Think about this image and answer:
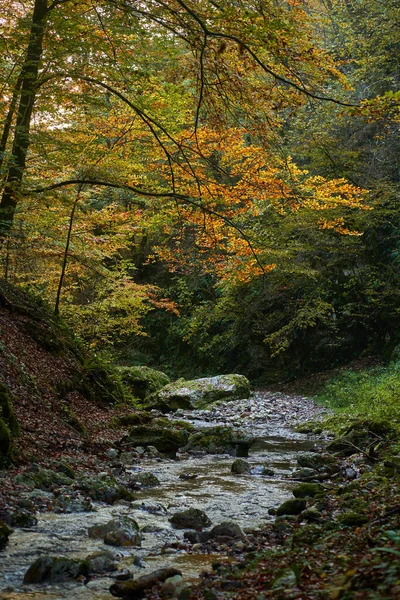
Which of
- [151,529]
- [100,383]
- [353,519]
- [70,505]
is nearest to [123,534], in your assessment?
[151,529]

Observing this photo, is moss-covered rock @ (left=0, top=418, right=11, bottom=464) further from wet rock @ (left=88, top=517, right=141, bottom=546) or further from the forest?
wet rock @ (left=88, top=517, right=141, bottom=546)

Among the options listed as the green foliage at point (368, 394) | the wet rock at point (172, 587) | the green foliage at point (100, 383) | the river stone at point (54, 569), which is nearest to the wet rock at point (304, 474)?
the green foliage at point (368, 394)

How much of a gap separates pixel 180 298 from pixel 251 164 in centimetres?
1006

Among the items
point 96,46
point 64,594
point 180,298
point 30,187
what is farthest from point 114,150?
point 180,298

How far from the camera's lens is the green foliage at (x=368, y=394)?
9.10 meters

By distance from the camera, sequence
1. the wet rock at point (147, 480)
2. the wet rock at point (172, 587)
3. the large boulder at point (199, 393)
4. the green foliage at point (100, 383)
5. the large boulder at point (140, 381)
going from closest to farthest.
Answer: the wet rock at point (172, 587) < the wet rock at point (147, 480) < the green foliage at point (100, 383) < the large boulder at point (199, 393) < the large boulder at point (140, 381)

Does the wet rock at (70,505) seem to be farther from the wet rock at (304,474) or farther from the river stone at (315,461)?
the river stone at (315,461)

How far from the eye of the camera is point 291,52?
5133 mm

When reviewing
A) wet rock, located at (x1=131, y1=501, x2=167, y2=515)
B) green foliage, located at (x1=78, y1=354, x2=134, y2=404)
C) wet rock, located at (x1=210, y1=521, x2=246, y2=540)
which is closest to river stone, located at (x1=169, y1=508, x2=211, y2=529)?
wet rock, located at (x1=210, y1=521, x2=246, y2=540)

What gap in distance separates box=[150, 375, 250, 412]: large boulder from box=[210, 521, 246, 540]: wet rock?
9.98m

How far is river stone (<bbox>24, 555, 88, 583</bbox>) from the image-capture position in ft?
10.3

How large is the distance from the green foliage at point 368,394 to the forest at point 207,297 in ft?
0.31

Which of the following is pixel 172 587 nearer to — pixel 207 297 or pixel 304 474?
pixel 304 474

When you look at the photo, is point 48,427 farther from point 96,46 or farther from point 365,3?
point 365,3
